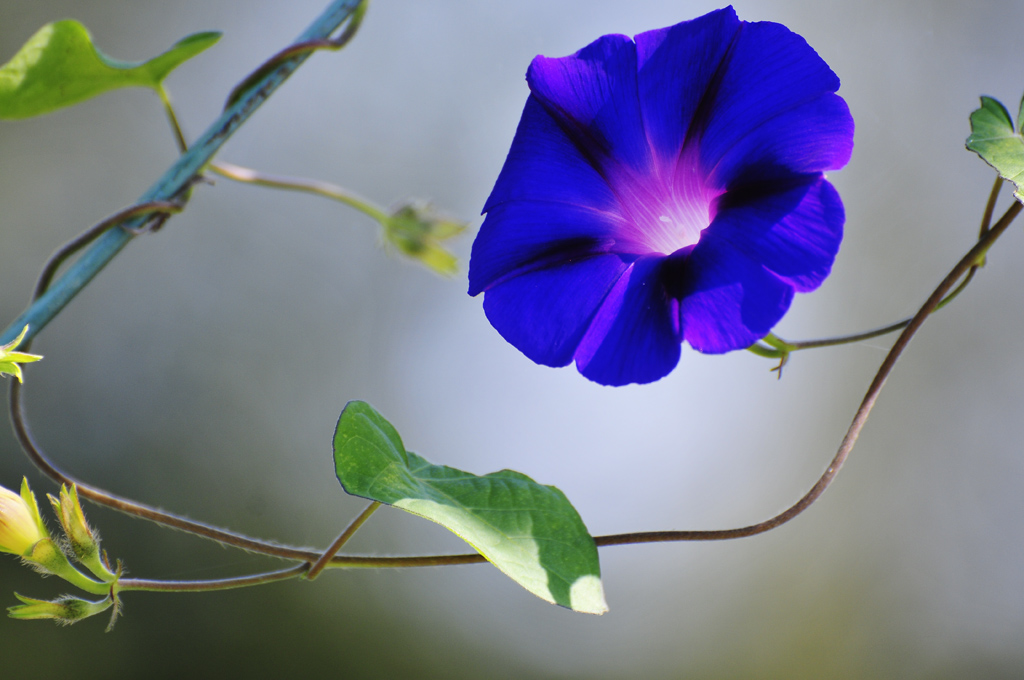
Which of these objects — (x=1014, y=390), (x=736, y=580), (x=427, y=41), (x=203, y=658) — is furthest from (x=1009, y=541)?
(x=203, y=658)

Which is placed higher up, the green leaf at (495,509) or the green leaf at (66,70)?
the green leaf at (66,70)

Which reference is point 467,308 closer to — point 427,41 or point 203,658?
point 427,41

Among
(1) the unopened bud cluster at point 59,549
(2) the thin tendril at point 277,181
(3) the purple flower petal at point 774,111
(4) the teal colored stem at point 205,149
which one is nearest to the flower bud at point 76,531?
(1) the unopened bud cluster at point 59,549

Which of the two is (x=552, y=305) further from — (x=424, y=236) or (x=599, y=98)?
(x=424, y=236)

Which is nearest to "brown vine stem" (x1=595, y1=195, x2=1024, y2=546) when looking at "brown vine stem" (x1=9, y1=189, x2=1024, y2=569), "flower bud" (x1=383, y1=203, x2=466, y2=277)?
"brown vine stem" (x1=9, y1=189, x2=1024, y2=569)

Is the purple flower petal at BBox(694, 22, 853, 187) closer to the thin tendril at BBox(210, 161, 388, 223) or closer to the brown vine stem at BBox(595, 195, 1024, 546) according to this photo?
the brown vine stem at BBox(595, 195, 1024, 546)

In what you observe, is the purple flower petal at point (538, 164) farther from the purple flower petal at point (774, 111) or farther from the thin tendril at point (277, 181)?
the thin tendril at point (277, 181)
